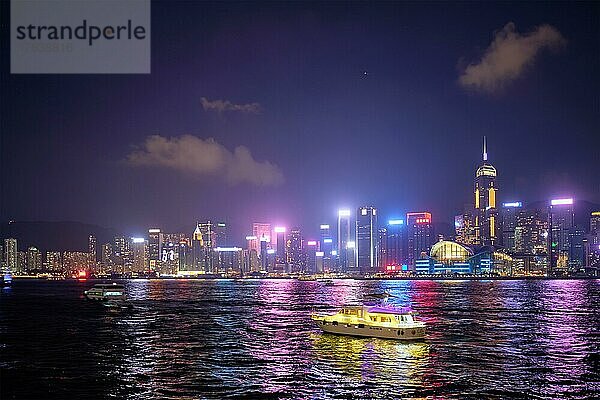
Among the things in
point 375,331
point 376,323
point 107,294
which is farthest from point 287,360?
point 107,294

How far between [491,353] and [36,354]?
33170 mm

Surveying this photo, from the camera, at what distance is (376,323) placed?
5628cm

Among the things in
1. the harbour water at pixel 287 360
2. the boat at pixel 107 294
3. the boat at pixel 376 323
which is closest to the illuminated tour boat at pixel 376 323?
the boat at pixel 376 323

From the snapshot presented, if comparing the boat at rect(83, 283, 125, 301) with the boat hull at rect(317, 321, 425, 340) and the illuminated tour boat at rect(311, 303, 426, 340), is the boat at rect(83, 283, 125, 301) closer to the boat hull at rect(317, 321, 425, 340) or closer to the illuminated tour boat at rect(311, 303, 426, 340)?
the boat hull at rect(317, 321, 425, 340)

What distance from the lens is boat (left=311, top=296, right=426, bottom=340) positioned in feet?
179

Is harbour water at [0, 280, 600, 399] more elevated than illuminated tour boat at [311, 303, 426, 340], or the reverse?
illuminated tour boat at [311, 303, 426, 340]

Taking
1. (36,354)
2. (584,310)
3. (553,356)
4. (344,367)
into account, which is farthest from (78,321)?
(584,310)

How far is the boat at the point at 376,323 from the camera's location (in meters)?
54.7

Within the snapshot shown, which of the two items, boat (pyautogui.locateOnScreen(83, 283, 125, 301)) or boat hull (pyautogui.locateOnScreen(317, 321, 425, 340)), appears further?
boat (pyautogui.locateOnScreen(83, 283, 125, 301))

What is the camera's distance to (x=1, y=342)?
184 ft

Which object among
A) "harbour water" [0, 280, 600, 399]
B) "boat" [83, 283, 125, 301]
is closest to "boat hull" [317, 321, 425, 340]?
"harbour water" [0, 280, 600, 399]

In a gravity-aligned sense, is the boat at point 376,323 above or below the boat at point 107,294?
above

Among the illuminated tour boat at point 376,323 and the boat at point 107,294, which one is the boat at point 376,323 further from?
the boat at point 107,294

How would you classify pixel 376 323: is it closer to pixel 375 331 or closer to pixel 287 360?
pixel 375 331
